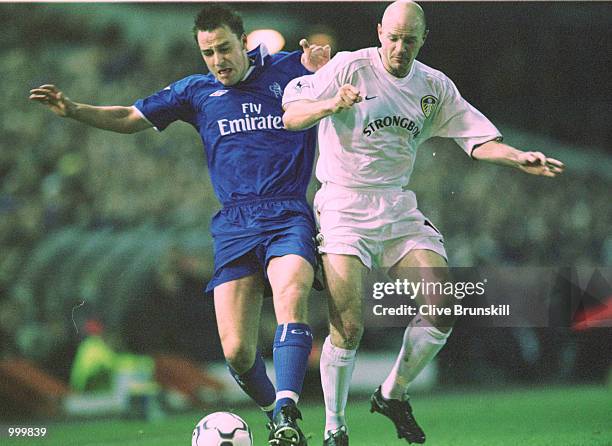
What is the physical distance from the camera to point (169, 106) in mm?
5211

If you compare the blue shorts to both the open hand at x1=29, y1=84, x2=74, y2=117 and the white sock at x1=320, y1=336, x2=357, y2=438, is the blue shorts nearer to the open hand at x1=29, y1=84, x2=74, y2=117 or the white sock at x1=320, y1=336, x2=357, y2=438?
the white sock at x1=320, y1=336, x2=357, y2=438

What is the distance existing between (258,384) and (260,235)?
808 mm

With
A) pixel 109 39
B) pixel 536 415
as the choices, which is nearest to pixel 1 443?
pixel 109 39

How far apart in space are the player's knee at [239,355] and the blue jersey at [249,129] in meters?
0.73

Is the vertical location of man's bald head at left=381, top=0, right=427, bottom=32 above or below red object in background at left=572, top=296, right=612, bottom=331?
above

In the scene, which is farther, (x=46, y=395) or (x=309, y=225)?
(x=46, y=395)

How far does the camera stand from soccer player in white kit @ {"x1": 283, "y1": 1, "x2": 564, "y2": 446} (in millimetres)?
4996

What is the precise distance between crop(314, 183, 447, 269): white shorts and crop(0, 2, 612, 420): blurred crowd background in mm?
270

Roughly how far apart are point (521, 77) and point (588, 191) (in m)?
0.72

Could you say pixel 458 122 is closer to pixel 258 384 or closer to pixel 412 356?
pixel 412 356

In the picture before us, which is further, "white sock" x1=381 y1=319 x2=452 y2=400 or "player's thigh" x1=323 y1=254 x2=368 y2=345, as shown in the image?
"white sock" x1=381 y1=319 x2=452 y2=400

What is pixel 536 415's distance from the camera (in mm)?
5320

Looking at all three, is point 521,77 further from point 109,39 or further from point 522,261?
point 109,39

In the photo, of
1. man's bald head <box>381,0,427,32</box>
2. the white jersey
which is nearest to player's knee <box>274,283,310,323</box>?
the white jersey
